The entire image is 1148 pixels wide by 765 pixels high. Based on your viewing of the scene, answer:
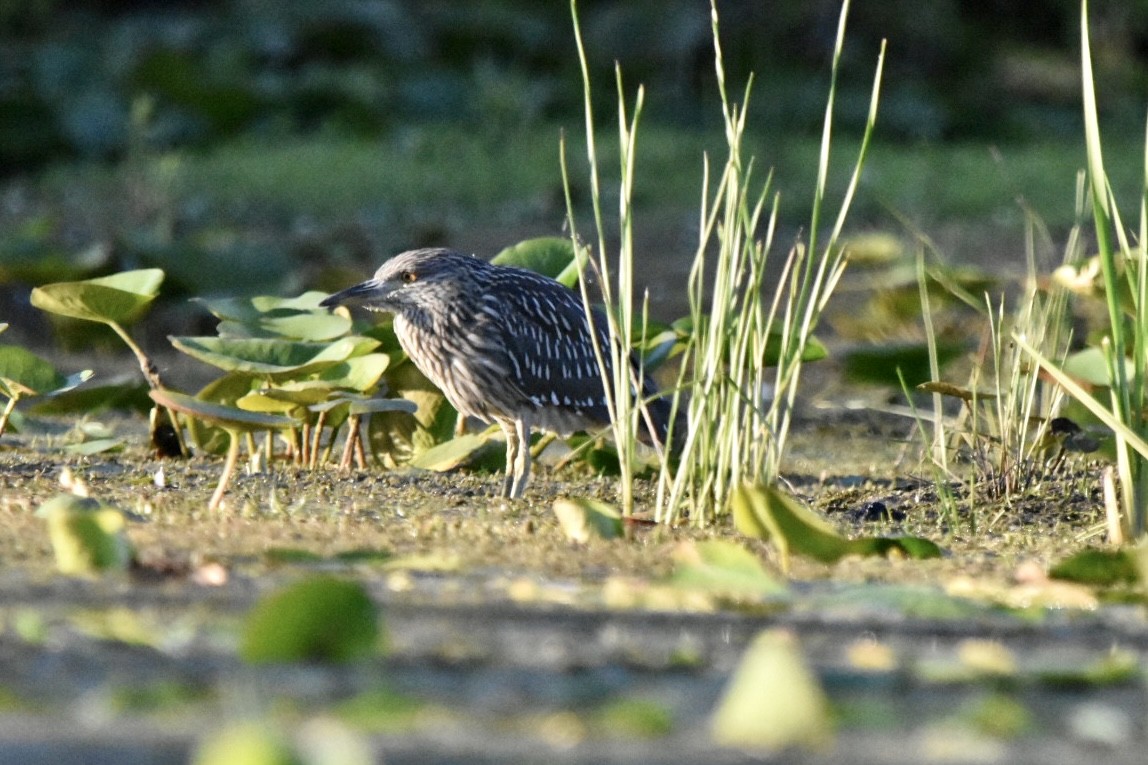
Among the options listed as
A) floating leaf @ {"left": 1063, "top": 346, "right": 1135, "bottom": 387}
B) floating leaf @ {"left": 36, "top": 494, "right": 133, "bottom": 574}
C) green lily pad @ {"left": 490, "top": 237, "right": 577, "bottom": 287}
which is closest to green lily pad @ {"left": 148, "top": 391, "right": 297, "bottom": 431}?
floating leaf @ {"left": 36, "top": 494, "right": 133, "bottom": 574}

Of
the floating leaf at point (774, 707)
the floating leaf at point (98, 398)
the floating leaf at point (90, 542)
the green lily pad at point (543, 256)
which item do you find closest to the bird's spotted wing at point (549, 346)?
the green lily pad at point (543, 256)

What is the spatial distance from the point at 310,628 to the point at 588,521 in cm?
98

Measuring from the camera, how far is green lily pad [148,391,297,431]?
297cm

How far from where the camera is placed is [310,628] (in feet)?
6.16

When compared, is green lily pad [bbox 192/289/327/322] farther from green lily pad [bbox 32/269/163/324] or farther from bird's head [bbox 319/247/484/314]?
bird's head [bbox 319/247/484/314]

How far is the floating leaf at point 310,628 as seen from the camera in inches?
73.0

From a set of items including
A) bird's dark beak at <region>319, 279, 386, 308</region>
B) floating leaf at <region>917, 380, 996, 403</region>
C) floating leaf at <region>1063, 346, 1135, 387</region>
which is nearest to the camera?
floating leaf at <region>917, 380, 996, 403</region>

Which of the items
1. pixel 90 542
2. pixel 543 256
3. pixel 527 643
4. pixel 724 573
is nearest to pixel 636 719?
pixel 527 643

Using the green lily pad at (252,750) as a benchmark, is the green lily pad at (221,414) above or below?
above

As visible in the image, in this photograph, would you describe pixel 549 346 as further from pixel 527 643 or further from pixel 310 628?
pixel 310 628

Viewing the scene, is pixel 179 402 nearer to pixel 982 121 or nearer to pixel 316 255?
pixel 316 255

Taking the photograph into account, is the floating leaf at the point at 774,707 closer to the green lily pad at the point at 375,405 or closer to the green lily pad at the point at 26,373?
the green lily pad at the point at 375,405

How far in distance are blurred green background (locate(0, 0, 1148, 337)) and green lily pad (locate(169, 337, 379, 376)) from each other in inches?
106

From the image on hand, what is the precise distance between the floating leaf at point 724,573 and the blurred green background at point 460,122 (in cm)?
409
